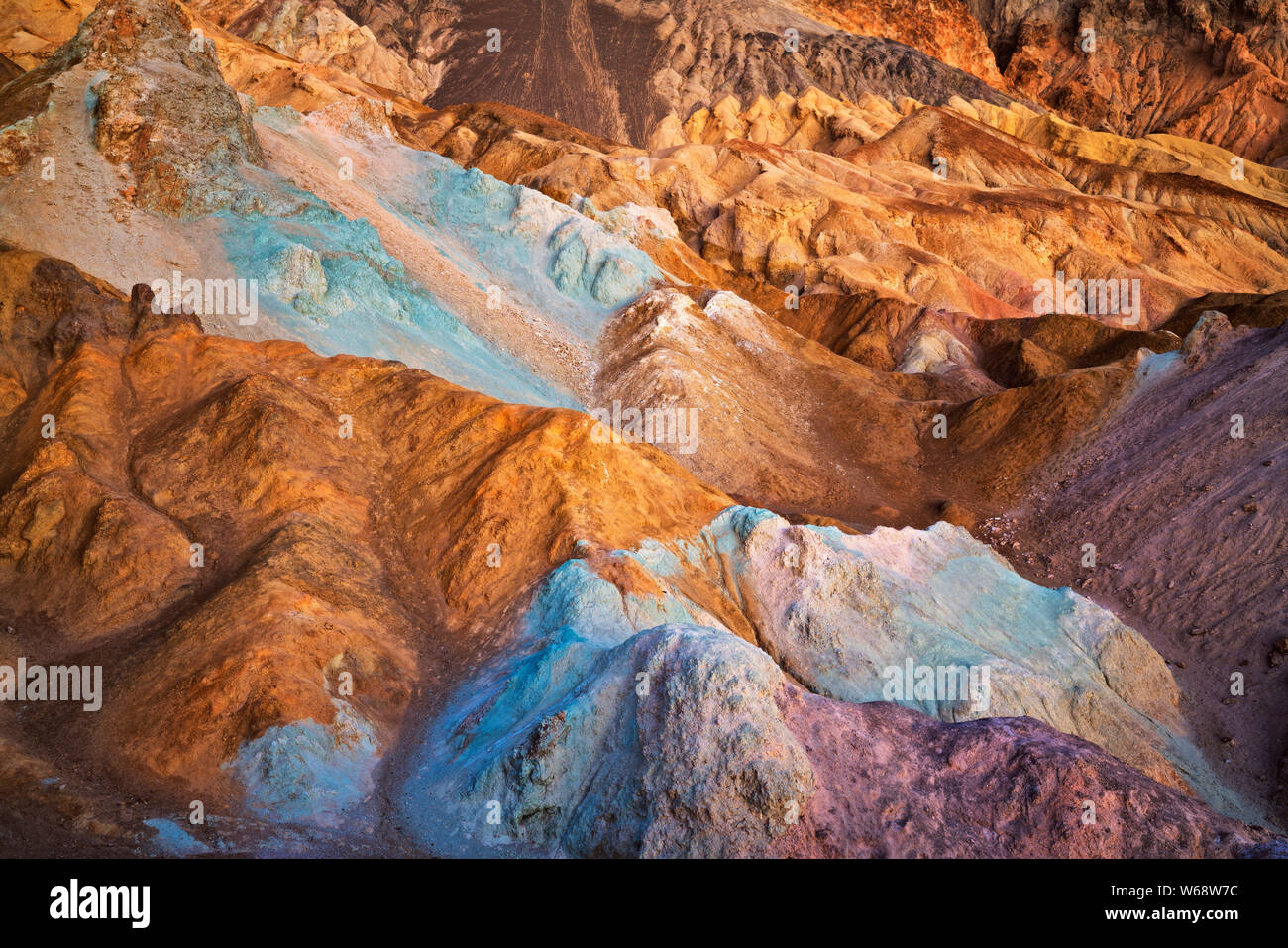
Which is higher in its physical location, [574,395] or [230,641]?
[574,395]

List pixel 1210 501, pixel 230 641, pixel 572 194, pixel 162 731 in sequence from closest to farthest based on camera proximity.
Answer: pixel 162 731 < pixel 230 641 < pixel 1210 501 < pixel 572 194

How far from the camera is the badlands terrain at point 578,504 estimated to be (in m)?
11.2

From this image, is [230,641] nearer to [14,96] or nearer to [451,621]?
[451,621]

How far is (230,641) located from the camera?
13703mm

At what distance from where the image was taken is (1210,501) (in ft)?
77.0

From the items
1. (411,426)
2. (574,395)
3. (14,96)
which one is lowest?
(411,426)

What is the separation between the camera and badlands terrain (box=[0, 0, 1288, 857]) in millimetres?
11195

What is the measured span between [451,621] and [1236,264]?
53394 millimetres

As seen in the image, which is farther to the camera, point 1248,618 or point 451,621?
point 1248,618

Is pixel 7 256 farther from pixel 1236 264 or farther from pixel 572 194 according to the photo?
pixel 1236 264

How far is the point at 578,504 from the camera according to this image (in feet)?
58.9
